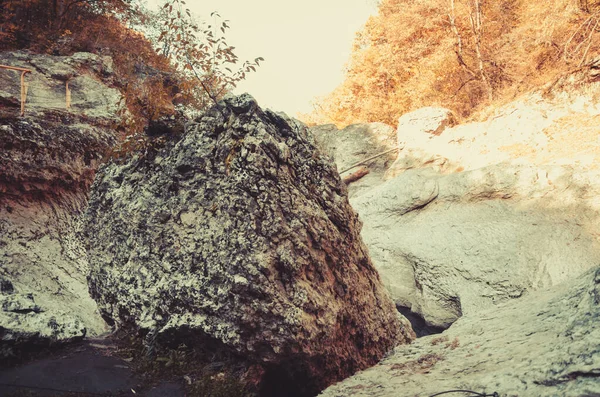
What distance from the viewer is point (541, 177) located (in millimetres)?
10516

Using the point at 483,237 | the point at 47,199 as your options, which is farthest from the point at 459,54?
the point at 47,199

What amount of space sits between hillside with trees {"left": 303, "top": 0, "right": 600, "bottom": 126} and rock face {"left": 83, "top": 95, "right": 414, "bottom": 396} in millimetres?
12485

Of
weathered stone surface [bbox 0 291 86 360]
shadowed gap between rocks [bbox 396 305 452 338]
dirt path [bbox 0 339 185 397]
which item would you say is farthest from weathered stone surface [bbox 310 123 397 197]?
dirt path [bbox 0 339 185 397]

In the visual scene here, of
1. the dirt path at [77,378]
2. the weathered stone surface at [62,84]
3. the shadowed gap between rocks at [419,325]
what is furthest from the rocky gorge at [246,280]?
the shadowed gap between rocks at [419,325]

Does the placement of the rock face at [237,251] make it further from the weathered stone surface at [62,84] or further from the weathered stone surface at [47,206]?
the weathered stone surface at [62,84]

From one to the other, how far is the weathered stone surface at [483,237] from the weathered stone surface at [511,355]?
5.03m

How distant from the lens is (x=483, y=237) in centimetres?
1014

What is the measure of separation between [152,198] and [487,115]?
47.0 ft

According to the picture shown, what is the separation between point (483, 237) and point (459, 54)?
37.7 ft

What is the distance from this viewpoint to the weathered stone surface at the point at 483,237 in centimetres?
914

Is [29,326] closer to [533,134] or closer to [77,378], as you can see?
[77,378]

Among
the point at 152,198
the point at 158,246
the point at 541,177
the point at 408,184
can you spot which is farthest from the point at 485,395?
the point at 408,184

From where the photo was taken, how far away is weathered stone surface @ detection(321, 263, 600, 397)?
92.6 inches

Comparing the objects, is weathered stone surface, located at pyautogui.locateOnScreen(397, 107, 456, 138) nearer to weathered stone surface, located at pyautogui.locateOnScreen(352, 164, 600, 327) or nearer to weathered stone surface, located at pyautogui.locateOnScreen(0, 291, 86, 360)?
weathered stone surface, located at pyautogui.locateOnScreen(352, 164, 600, 327)
